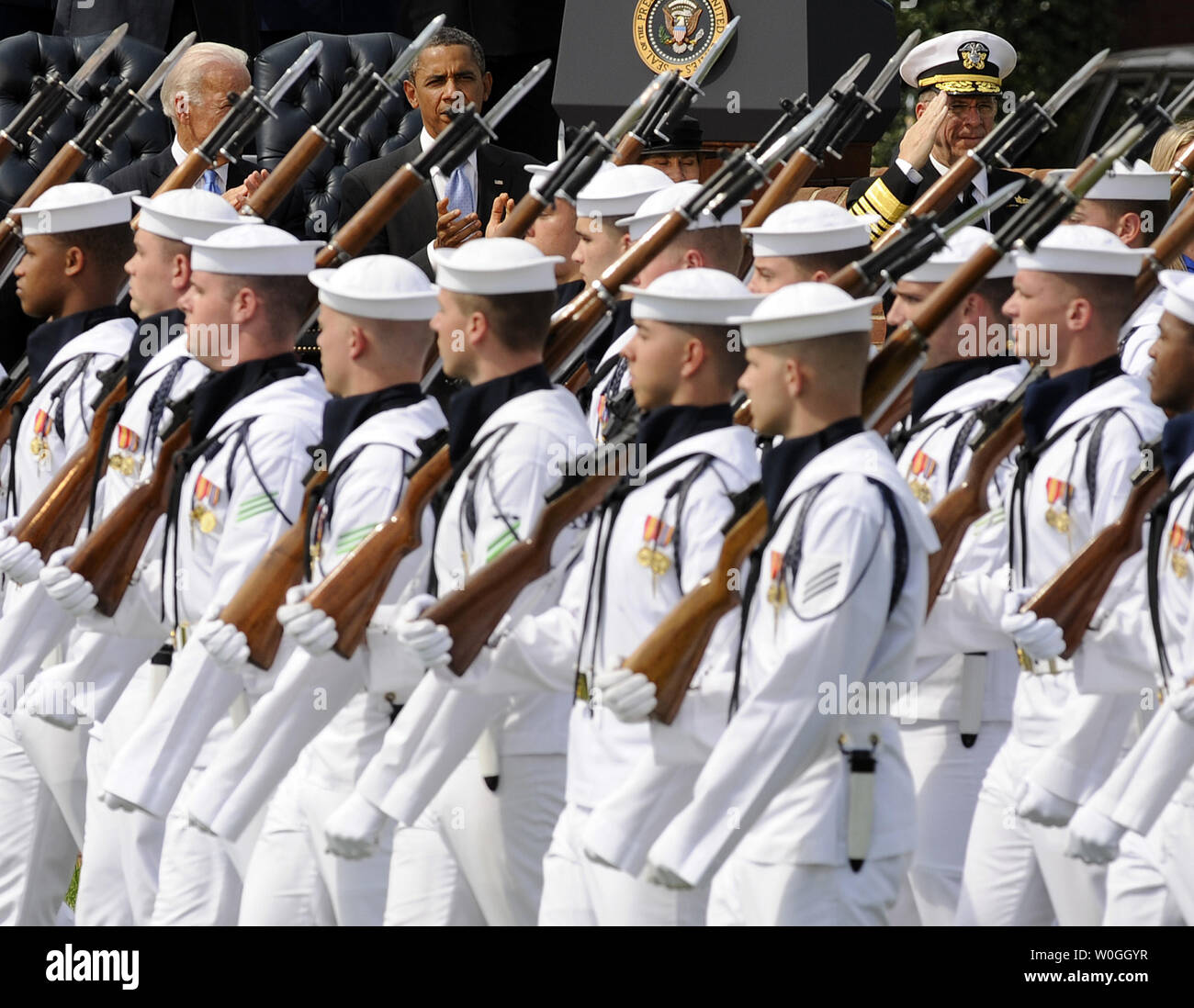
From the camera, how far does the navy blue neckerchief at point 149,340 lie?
8.86 meters

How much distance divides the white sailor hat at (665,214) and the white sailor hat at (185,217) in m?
1.33

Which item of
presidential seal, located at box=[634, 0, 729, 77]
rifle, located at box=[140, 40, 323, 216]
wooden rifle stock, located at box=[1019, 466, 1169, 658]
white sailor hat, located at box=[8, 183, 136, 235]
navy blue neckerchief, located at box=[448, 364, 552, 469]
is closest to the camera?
wooden rifle stock, located at box=[1019, 466, 1169, 658]

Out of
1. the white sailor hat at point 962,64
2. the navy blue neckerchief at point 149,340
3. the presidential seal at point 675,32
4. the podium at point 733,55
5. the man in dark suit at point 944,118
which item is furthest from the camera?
the presidential seal at point 675,32

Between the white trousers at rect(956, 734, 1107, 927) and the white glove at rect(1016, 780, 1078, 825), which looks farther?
the white trousers at rect(956, 734, 1107, 927)

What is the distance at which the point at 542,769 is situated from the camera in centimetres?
750

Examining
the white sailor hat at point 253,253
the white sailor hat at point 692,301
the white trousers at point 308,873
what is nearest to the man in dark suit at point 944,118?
the white sailor hat at point 253,253

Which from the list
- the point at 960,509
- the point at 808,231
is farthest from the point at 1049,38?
the point at 960,509

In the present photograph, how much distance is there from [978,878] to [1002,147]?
2.60 meters

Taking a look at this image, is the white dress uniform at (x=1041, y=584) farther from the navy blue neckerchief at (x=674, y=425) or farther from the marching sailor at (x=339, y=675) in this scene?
the marching sailor at (x=339, y=675)

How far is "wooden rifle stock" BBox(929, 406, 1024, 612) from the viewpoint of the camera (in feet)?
24.6

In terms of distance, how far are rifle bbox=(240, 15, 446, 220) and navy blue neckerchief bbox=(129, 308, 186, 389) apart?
78cm

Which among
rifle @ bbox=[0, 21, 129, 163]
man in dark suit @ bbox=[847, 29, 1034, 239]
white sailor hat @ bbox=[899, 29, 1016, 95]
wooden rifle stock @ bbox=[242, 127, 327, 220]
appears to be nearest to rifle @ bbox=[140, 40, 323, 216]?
wooden rifle stock @ bbox=[242, 127, 327, 220]

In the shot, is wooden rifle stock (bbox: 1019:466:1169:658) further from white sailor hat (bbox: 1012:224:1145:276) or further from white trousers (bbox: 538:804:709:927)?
white trousers (bbox: 538:804:709:927)
